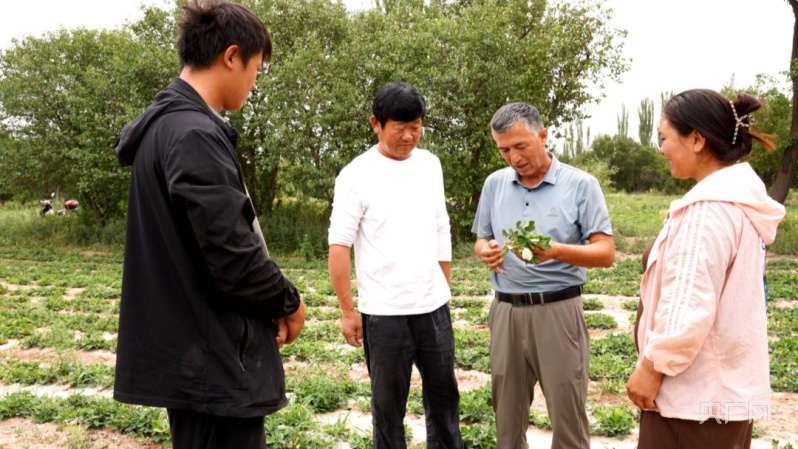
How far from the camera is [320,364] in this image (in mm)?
6402

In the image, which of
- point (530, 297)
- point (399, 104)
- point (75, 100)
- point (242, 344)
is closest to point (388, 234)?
point (399, 104)

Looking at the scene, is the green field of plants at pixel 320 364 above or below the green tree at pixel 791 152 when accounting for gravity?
below

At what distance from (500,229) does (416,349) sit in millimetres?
797

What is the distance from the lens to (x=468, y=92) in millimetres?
16125

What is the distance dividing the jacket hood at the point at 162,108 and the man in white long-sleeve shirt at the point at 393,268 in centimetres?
124

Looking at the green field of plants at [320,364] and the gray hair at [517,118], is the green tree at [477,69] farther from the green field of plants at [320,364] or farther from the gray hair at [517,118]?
the gray hair at [517,118]

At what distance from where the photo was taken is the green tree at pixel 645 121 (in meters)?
55.0

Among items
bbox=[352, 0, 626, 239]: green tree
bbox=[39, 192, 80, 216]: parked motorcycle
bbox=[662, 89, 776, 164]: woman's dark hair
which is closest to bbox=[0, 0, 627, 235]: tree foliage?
bbox=[352, 0, 626, 239]: green tree

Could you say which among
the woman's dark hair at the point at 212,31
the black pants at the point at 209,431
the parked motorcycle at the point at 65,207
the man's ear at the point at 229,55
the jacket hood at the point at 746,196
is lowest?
the parked motorcycle at the point at 65,207

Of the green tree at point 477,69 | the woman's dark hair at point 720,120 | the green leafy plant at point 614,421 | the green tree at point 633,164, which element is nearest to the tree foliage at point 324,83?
the green tree at point 477,69

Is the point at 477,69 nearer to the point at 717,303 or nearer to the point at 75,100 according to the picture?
the point at 75,100

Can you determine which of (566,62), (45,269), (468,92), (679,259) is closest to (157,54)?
(45,269)

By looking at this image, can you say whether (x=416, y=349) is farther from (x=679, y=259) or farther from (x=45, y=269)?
(x=45, y=269)

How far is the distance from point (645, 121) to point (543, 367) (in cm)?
5820
